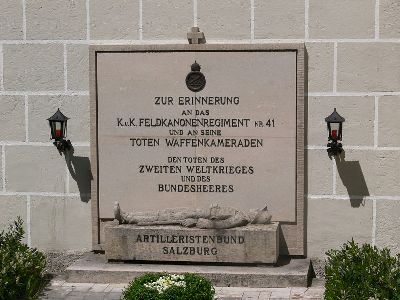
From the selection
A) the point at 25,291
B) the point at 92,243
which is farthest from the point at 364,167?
the point at 25,291

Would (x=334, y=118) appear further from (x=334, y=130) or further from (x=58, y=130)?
(x=58, y=130)

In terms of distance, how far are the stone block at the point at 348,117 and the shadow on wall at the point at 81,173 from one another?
3.21 metres

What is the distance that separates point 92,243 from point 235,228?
7.47 ft

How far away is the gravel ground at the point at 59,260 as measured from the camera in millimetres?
11180

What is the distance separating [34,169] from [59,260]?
1.37m

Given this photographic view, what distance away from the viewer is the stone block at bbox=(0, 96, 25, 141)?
11.7 meters

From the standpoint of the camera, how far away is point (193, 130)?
11.2 metres

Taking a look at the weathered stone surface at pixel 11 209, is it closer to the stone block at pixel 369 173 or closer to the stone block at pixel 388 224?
the stone block at pixel 369 173

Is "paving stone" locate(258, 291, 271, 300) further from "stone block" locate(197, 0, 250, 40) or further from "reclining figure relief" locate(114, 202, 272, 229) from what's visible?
"stone block" locate(197, 0, 250, 40)

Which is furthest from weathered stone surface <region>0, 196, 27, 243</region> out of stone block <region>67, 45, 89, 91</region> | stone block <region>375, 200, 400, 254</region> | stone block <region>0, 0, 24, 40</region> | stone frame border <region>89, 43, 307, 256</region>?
stone block <region>375, 200, 400, 254</region>

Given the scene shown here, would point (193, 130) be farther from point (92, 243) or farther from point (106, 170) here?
point (92, 243)

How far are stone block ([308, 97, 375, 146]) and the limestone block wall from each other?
14 mm

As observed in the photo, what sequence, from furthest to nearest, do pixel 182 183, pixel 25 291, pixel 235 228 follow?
1. pixel 182 183
2. pixel 235 228
3. pixel 25 291

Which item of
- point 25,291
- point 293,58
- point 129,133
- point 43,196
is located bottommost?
point 25,291
